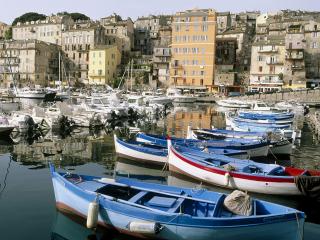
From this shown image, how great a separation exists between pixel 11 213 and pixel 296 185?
11208 millimetres

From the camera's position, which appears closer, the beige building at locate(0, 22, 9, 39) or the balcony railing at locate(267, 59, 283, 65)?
the balcony railing at locate(267, 59, 283, 65)

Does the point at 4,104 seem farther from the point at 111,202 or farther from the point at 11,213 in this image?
the point at 111,202

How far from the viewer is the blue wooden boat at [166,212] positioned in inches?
441

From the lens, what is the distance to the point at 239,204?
12.3 meters

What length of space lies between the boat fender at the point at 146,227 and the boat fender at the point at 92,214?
3.99 feet

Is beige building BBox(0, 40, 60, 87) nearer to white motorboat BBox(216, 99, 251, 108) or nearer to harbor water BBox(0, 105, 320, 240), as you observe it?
white motorboat BBox(216, 99, 251, 108)

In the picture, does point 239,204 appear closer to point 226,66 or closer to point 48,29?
point 226,66

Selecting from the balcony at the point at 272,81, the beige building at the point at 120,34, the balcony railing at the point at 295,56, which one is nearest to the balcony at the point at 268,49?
the balcony railing at the point at 295,56

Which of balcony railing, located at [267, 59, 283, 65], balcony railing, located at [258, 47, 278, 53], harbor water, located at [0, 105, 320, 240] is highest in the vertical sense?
balcony railing, located at [258, 47, 278, 53]

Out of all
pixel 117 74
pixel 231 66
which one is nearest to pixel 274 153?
pixel 231 66

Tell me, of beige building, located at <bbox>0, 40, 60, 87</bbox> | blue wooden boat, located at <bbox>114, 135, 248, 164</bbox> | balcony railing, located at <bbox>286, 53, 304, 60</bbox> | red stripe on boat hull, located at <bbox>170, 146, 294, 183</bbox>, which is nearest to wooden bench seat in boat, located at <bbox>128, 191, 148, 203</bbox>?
red stripe on boat hull, located at <bbox>170, 146, 294, 183</bbox>

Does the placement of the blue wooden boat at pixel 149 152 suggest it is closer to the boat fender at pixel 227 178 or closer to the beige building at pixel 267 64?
the boat fender at pixel 227 178

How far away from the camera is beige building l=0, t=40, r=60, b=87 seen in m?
100

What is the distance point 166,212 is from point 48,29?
4394 inches
